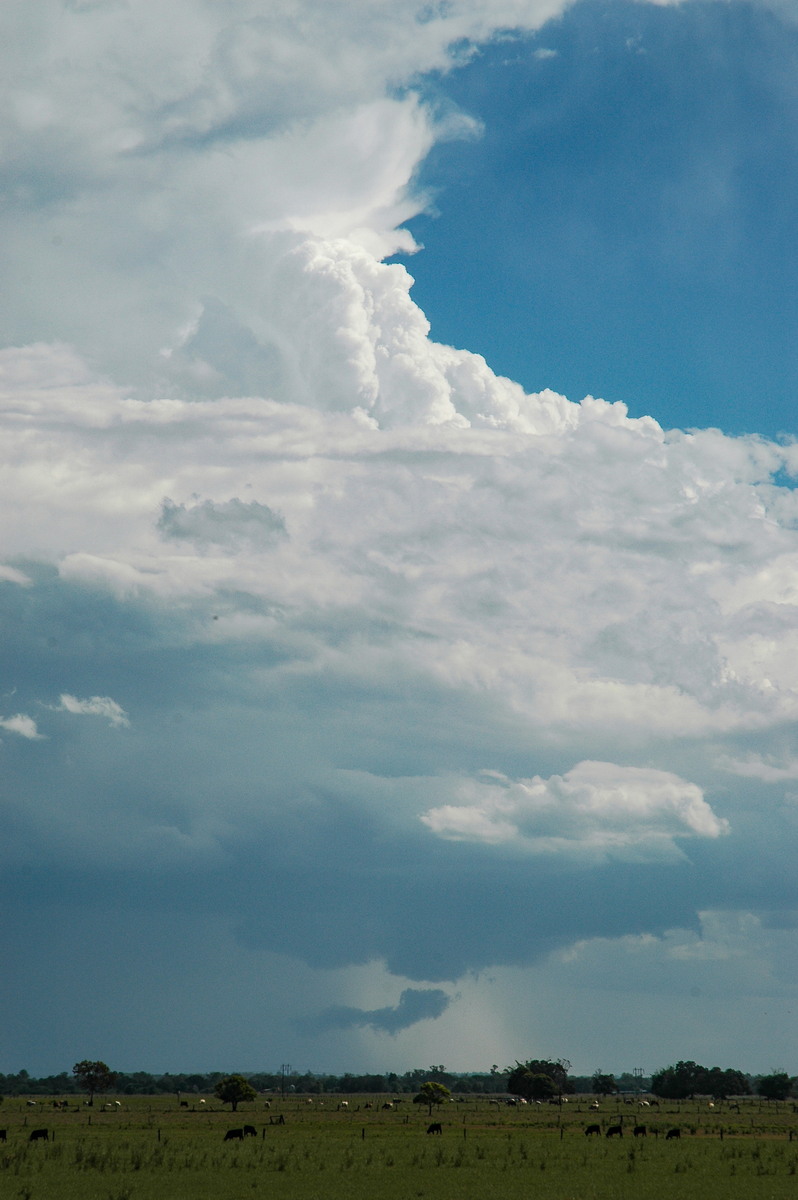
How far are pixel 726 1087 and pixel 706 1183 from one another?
15517cm

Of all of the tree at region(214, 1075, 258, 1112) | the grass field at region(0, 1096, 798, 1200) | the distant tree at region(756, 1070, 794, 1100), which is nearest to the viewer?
the grass field at region(0, 1096, 798, 1200)

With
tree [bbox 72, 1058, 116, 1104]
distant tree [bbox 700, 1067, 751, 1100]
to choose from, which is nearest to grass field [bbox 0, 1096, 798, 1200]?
tree [bbox 72, 1058, 116, 1104]

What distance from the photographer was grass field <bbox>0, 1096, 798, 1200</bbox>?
4453cm

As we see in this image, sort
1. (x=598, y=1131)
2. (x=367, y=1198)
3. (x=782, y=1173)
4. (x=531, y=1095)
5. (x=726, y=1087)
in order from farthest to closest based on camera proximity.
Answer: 1. (x=726, y=1087)
2. (x=531, y=1095)
3. (x=598, y=1131)
4. (x=782, y=1173)
5. (x=367, y=1198)

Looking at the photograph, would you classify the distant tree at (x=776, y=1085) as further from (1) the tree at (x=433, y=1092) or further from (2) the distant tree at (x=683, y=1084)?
(1) the tree at (x=433, y=1092)

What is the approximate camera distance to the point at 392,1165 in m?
53.5

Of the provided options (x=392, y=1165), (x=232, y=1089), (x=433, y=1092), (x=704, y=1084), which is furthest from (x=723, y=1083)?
(x=392, y=1165)

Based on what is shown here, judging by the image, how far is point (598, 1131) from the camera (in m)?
81.9

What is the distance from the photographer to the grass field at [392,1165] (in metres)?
44.5

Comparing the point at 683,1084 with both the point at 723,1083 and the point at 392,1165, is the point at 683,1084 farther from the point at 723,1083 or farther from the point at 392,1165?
the point at 392,1165

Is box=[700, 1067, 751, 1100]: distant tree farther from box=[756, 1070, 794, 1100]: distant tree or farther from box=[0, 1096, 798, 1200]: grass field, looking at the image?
box=[0, 1096, 798, 1200]: grass field

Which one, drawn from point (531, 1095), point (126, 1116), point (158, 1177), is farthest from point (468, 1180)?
point (531, 1095)

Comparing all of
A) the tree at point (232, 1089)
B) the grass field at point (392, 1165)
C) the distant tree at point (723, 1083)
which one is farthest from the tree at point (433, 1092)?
the distant tree at point (723, 1083)

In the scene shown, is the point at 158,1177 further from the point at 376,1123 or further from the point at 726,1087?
the point at 726,1087
